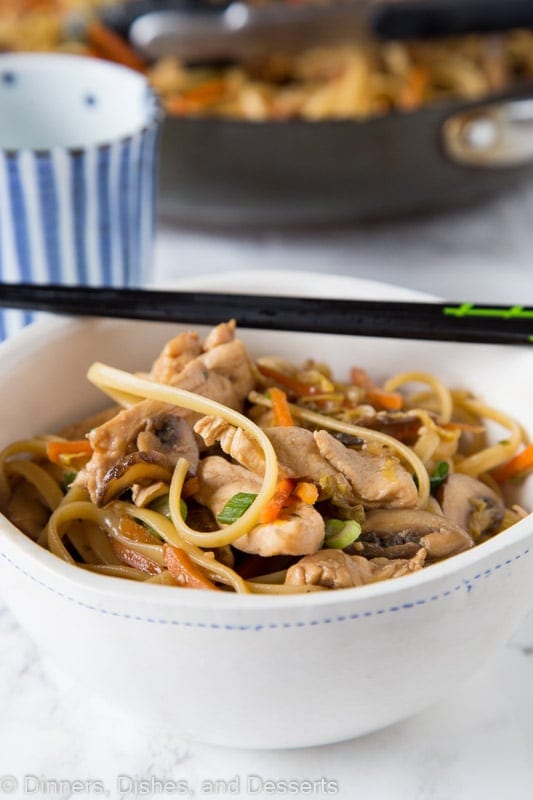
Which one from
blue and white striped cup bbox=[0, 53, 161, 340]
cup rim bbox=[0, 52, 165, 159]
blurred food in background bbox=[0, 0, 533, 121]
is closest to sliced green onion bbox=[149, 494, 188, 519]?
blue and white striped cup bbox=[0, 53, 161, 340]

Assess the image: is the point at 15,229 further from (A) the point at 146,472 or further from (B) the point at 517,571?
(B) the point at 517,571

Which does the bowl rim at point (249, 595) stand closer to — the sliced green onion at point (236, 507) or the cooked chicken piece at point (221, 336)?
the sliced green onion at point (236, 507)

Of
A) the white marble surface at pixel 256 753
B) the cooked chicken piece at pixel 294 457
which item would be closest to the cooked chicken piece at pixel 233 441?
the cooked chicken piece at pixel 294 457

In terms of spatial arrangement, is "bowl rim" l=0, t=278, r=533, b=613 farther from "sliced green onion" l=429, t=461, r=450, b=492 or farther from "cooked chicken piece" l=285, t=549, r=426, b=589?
"sliced green onion" l=429, t=461, r=450, b=492

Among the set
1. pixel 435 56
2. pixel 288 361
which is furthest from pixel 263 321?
pixel 435 56

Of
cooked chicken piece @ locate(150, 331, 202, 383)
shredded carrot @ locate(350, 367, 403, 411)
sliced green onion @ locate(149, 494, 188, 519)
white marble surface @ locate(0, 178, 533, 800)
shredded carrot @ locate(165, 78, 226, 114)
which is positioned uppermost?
shredded carrot @ locate(165, 78, 226, 114)
